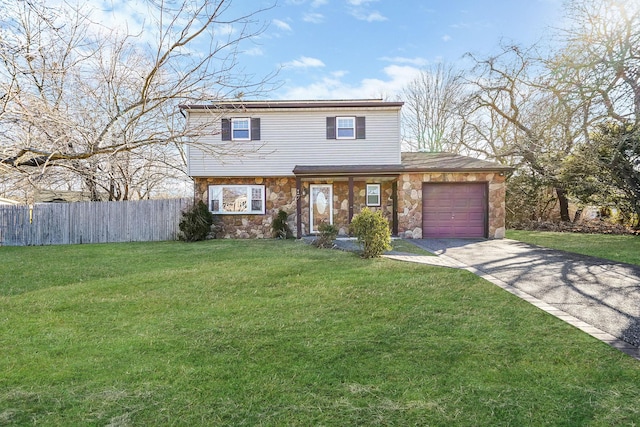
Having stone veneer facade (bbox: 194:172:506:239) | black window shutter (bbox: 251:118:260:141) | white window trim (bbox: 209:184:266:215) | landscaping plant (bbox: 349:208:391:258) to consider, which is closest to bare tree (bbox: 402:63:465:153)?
stone veneer facade (bbox: 194:172:506:239)

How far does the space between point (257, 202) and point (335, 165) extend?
11.9 feet

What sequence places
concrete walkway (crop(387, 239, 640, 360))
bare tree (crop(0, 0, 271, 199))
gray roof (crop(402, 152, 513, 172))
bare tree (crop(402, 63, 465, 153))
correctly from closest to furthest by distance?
1. bare tree (crop(0, 0, 271, 199))
2. concrete walkway (crop(387, 239, 640, 360))
3. gray roof (crop(402, 152, 513, 172))
4. bare tree (crop(402, 63, 465, 153))

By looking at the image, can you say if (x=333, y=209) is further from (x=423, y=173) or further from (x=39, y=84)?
(x=39, y=84)

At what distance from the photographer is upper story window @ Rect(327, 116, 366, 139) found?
521 inches

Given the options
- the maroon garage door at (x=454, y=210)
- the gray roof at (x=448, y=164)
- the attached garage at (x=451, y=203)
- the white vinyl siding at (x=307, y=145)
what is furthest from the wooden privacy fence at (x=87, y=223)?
the maroon garage door at (x=454, y=210)

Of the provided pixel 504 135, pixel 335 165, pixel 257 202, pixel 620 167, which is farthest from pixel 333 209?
pixel 504 135

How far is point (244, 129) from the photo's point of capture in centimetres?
1338

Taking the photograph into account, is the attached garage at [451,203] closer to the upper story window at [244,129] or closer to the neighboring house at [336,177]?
the neighboring house at [336,177]

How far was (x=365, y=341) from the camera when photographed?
3.53 meters

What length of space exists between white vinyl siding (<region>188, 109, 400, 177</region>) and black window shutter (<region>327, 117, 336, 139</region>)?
162mm

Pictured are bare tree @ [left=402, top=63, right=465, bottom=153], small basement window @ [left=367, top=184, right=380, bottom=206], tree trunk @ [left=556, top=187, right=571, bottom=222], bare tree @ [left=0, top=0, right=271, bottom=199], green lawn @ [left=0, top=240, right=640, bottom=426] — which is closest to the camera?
green lawn @ [left=0, top=240, right=640, bottom=426]

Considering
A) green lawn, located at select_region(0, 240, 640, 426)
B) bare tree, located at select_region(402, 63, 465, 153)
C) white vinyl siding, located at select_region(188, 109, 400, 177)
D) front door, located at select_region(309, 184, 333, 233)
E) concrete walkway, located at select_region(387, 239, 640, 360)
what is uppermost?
bare tree, located at select_region(402, 63, 465, 153)

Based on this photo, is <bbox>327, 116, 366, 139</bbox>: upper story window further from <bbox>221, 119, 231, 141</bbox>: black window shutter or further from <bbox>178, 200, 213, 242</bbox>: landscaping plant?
<bbox>178, 200, 213, 242</bbox>: landscaping plant

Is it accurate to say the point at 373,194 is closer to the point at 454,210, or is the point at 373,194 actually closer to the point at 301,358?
the point at 454,210
